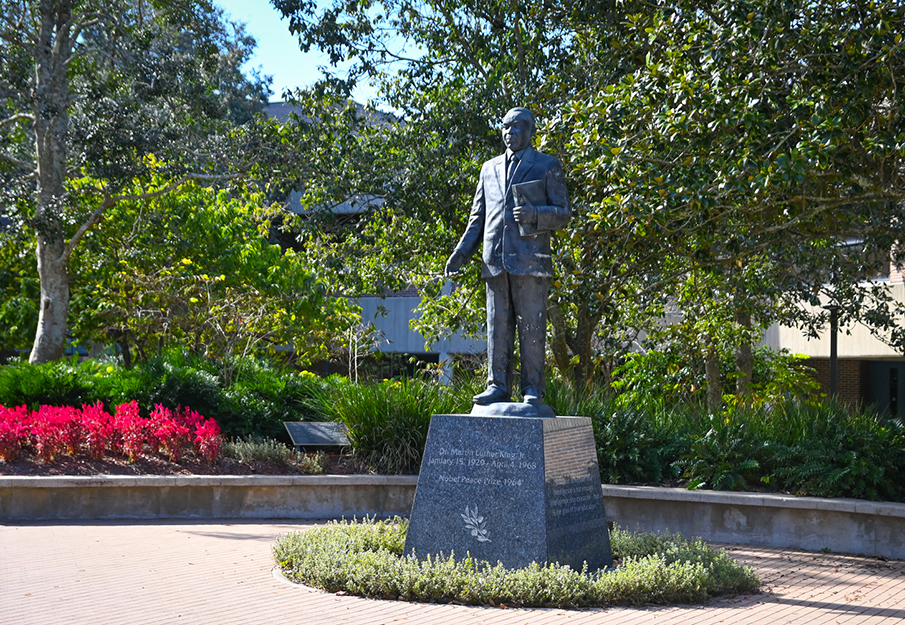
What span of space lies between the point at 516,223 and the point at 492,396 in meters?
1.49

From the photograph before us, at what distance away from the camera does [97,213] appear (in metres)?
17.7

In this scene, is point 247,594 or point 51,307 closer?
point 247,594

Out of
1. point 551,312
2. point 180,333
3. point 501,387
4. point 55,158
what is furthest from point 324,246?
point 501,387

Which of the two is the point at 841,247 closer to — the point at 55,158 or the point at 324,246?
the point at 324,246

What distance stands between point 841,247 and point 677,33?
25.9 feet

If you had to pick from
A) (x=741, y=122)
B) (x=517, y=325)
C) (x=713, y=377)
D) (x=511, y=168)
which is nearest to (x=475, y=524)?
(x=517, y=325)

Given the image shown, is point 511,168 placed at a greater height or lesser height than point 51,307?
greater

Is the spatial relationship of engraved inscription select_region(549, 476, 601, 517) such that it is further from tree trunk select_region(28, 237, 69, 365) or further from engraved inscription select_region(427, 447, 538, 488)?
tree trunk select_region(28, 237, 69, 365)

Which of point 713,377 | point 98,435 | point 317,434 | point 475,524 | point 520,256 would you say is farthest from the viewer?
point 713,377

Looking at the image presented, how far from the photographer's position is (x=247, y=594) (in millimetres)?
6812

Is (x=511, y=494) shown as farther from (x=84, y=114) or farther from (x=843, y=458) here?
(x=84, y=114)

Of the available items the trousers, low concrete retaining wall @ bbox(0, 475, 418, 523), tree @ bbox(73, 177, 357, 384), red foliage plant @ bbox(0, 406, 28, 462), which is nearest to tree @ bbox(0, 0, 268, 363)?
tree @ bbox(73, 177, 357, 384)

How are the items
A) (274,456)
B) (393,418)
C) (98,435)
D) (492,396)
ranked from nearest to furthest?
(492,396), (98,435), (393,418), (274,456)

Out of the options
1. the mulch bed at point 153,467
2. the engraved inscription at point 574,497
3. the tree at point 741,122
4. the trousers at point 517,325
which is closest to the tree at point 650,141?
the tree at point 741,122
